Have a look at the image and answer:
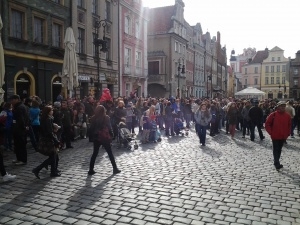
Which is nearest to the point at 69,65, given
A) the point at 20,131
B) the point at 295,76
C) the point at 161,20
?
the point at 20,131

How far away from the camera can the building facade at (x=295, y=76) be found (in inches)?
3091

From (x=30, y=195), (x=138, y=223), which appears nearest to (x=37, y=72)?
(x=30, y=195)

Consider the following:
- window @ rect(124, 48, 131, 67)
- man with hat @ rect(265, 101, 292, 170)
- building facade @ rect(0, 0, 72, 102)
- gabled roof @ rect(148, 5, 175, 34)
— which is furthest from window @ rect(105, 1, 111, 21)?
man with hat @ rect(265, 101, 292, 170)

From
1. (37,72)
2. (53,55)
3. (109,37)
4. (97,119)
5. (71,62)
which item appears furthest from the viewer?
(109,37)

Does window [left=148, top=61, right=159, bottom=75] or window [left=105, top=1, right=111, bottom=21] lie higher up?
window [left=105, top=1, right=111, bottom=21]

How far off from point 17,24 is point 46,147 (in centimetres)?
1351

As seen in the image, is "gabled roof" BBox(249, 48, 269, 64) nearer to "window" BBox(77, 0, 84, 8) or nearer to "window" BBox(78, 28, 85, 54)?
"window" BBox(77, 0, 84, 8)

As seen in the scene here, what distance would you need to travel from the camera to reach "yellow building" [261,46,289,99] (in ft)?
268

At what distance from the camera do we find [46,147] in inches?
286

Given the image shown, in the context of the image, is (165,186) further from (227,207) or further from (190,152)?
(190,152)

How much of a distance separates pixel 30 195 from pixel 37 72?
14526mm

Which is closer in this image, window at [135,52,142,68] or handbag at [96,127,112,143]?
handbag at [96,127,112,143]

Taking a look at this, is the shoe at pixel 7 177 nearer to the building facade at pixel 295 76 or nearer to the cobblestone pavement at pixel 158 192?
the cobblestone pavement at pixel 158 192

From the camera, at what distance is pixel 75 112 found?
1312 centimetres
